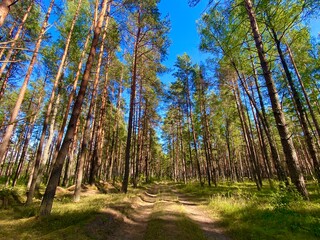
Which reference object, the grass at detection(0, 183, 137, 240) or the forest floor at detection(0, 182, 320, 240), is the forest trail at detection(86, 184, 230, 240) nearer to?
the forest floor at detection(0, 182, 320, 240)

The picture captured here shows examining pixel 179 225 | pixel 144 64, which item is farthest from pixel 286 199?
pixel 144 64

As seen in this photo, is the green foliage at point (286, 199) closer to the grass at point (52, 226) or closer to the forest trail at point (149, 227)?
the forest trail at point (149, 227)

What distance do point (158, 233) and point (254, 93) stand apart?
56.6 ft

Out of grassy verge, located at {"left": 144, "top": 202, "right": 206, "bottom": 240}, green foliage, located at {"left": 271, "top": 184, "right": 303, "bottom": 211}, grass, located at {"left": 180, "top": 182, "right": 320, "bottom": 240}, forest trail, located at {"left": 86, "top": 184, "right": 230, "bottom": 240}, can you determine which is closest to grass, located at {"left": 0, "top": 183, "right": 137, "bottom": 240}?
forest trail, located at {"left": 86, "top": 184, "right": 230, "bottom": 240}

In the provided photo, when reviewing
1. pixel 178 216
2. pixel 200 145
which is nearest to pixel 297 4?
pixel 178 216

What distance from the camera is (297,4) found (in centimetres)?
885

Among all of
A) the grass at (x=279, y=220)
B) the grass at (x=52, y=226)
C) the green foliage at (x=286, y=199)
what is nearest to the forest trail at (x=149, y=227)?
the grass at (x=52, y=226)

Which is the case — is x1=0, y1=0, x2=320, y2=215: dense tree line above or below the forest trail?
above

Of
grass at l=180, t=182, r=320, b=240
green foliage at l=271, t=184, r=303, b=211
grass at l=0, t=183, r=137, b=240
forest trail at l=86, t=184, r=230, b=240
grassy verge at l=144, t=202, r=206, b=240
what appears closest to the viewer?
grass at l=180, t=182, r=320, b=240

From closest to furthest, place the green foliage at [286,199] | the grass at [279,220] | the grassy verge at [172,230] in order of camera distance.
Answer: the grass at [279,220] < the grassy verge at [172,230] < the green foliage at [286,199]

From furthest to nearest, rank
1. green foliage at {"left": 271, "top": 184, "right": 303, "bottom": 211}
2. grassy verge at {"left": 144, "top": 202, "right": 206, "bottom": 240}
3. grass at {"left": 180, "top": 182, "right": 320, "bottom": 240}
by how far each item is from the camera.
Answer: green foliage at {"left": 271, "top": 184, "right": 303, "bottom": 211}, grassy verge at {"left": 144, "top": 202, "right": 206, "bottom": 240}, grass at {"left": 180, "top": 182, "right": 320, "bottom": 240}

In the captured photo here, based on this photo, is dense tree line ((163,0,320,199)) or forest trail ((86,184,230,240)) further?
dense tree line ((163,0,320,199))

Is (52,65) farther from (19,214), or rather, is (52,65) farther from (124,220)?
(124,220)

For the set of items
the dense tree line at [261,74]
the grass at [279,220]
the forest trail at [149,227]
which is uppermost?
the dense tree line at [261,74]
